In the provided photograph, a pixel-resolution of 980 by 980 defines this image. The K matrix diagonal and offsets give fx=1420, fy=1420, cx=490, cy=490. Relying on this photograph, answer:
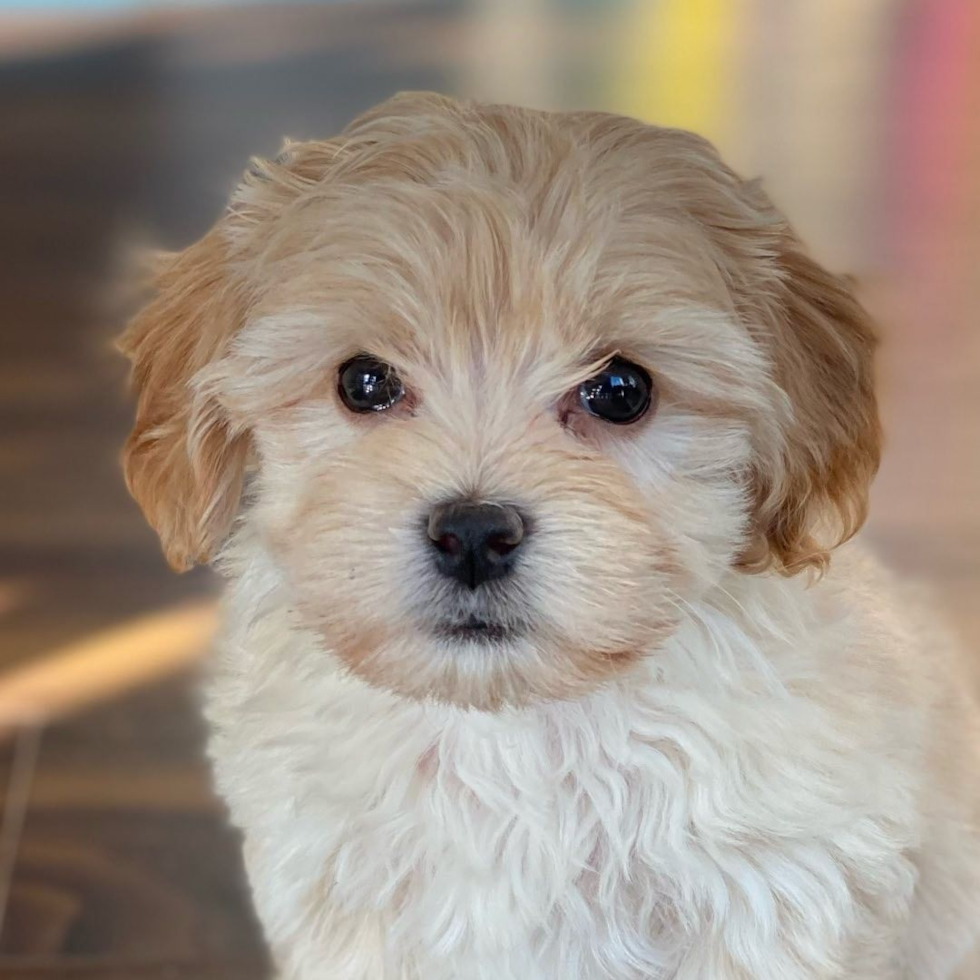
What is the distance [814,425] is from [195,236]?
1937mm

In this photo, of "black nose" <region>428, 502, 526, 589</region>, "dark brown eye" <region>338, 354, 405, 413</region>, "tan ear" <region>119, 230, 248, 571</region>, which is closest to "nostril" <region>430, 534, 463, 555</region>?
"black nose" <region>428, 502, 526, 589</region>

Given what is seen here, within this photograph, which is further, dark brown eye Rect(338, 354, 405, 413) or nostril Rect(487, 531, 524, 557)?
dark brown eye Rect(338, 354, 405, 413)

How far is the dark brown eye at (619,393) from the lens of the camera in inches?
48.1

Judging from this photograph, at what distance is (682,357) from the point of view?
1196 millimetres

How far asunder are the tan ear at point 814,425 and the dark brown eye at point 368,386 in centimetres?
33

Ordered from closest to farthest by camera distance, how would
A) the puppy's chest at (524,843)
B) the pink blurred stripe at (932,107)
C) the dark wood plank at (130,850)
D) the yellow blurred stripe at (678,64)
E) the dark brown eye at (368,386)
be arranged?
1. the dark brown eye at (368,386)
2. the puppy's chest at (524,843)
3. the dark wood plank at (130,850)
4. the pink blurred stripe at (932,107)
5. the yellow blurred stripe at (678,64)

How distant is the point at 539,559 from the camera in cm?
113

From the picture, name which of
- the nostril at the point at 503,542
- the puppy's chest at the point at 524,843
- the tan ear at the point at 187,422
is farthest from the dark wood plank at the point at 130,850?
the nostril at the point at 503,542

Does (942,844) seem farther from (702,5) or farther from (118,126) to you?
(702,5)

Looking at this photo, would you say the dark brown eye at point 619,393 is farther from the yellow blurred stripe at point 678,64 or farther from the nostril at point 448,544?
the yellow blurred stripe at point 678,64

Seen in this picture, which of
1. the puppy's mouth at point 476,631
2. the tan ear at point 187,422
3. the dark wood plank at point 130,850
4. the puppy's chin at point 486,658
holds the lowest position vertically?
the dark wood plank at point 130,850

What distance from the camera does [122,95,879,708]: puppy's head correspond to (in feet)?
3.76

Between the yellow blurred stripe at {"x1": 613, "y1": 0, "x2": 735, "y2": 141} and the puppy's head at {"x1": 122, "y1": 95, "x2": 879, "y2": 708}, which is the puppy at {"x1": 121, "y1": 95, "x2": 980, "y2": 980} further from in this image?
the yellow blurred stripe at {"x1": 613, "y1": 0, "x2": 735, "y2": 141}

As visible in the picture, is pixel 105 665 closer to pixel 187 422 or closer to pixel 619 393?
pixel 187 422
